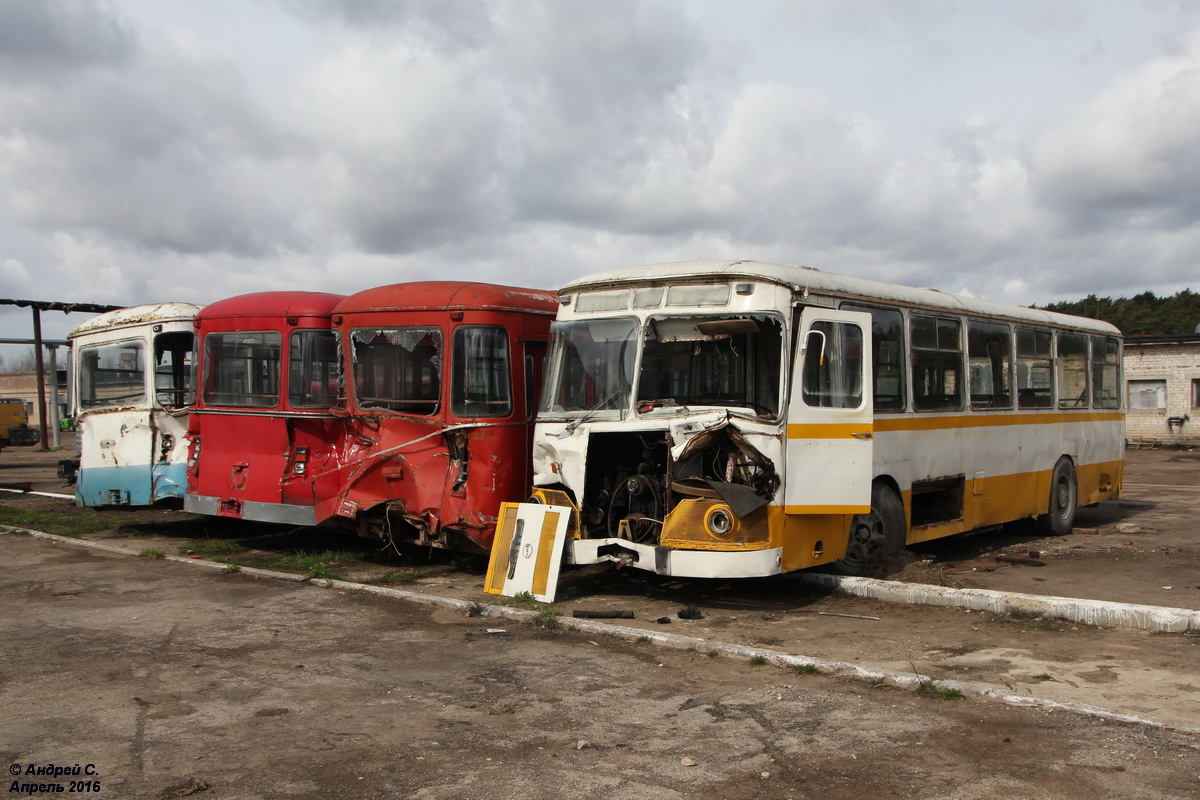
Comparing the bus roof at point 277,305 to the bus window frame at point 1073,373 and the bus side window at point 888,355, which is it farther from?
the bus window frame at point 1073,373

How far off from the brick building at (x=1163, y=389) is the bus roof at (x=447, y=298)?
2919 cm

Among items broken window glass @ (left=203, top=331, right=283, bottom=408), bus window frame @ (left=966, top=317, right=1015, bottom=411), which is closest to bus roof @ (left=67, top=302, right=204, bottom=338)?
broken window glass @ (left=203, top=331, right=283, bottom=408)

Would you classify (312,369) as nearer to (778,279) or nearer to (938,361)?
(778,279)

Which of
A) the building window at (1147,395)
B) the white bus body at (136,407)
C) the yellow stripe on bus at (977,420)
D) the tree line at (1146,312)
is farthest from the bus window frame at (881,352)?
the tree line at (1146,312)

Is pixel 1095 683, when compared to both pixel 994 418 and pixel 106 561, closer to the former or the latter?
pixel 994 418

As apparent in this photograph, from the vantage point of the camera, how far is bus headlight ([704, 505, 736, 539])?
8.53 metres

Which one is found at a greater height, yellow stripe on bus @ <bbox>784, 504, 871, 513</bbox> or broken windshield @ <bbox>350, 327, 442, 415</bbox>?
broken windshield @ <bbox>350, 327, 442, 415</bbox>

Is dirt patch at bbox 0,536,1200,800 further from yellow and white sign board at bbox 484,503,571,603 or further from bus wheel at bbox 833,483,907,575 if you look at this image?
bus wheel at bbox 833,483,907,575

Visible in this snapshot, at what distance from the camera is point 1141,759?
4984 millimetres

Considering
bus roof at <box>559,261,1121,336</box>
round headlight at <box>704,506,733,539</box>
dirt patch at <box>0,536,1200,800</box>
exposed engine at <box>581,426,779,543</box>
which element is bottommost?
dirt patch at <box>0,536,1200,800</box>

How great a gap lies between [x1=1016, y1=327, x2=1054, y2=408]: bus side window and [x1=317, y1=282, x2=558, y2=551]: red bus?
20.6ft

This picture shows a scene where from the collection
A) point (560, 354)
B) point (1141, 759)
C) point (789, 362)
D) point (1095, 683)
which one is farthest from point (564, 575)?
point (1141, 759)

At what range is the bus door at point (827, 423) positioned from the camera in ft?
29.0

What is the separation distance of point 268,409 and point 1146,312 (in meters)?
50.8
